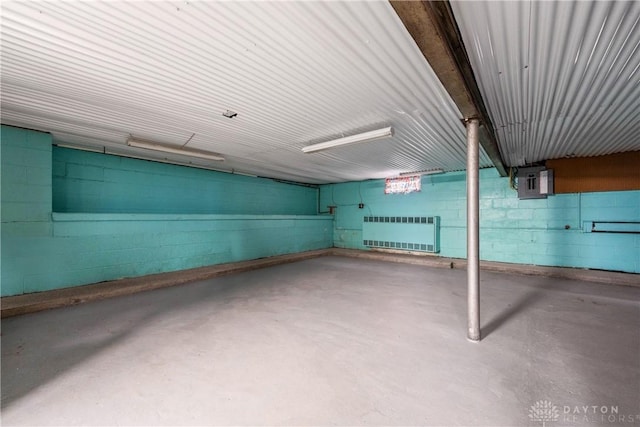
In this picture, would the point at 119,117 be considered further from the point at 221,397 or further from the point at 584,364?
the point at 584,364

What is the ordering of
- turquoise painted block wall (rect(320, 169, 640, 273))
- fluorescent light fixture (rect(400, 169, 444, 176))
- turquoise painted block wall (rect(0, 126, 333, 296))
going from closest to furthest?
1. turquoise painted block wall (rect(0, 126, 333, 296))
2. turquoise painted block wall (rect(320, 169, 640, 273))
3. fluorescent light fixture (rect(400, 169, 444, 176))

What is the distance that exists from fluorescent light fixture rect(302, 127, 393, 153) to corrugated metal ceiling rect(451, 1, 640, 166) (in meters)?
1.11

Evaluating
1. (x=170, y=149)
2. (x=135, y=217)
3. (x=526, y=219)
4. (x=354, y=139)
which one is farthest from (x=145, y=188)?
(x=526, y=219)

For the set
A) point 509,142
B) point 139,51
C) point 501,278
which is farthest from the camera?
point 501,278

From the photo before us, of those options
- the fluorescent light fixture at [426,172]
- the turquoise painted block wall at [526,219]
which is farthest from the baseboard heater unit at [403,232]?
the fluorescent light fixture at [426,172]

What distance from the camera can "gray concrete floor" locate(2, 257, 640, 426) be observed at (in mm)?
1454

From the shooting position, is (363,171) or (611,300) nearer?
(611,300)

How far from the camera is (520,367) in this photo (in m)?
1.86

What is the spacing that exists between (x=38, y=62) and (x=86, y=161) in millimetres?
2904

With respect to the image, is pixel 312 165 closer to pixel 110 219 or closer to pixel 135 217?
pixel 135 217

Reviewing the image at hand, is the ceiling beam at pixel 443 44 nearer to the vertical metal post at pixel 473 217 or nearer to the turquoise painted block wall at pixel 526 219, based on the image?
the vertical metal post at pixel 473 217

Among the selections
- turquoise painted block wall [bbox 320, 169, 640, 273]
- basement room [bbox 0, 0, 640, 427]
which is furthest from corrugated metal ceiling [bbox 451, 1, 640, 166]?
turquoise painted block wall [bbox 320, 169, 640, 273]

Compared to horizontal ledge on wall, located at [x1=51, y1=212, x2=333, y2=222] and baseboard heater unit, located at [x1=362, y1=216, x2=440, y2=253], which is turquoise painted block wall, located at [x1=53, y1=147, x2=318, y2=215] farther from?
baseboard heater unit, located at [x1=362, y1=216, x2=440, y2=253]

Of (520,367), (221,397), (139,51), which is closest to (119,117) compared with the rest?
(139,51)
